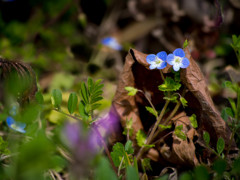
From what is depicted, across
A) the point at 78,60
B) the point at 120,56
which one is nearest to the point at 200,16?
the point at 120,56

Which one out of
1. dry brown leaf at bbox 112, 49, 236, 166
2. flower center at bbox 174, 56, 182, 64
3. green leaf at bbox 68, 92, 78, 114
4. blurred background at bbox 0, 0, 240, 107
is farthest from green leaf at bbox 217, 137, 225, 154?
blurred background at bbox 0, 0, 240, 107

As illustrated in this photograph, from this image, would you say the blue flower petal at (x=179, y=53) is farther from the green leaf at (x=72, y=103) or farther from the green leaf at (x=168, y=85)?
the green leaf at (x=72, y=103)

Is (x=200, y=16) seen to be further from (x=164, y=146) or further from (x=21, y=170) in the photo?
(x=21, y=170)

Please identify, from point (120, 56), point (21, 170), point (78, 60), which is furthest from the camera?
point (120, 56)

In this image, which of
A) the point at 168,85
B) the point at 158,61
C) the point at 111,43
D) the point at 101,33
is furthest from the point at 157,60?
the point at 101,33

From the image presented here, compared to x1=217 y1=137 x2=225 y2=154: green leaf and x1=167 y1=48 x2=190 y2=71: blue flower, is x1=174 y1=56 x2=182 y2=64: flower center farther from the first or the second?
x1=217 y1=137 x2=225 y2=154: green leaf

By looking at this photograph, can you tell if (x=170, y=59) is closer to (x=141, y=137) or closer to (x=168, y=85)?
(x=168, y=85)

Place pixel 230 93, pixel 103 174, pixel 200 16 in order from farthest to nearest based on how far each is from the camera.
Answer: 1. pixel 200 16
2. pixel 230 93
3. pixel 103 174
